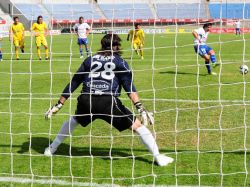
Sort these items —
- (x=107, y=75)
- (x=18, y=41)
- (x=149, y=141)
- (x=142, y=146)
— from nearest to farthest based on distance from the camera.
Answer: (x=107, y=75)
(x=149, y=141)
(x=142, y=146)
(x=18, y=41)

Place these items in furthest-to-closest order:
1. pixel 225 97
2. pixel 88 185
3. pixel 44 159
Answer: pixel 225 97, pixel 44 159, pixel 88 185

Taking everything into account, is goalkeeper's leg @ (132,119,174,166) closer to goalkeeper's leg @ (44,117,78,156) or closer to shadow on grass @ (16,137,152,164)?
shadow on grass @ (16,137,152,164)

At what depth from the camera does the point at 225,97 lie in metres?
9.83

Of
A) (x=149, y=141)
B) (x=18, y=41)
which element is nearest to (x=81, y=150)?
(x=149, y=141)

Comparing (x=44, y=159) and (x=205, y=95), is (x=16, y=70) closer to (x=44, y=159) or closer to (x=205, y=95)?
(x=205, y=95)

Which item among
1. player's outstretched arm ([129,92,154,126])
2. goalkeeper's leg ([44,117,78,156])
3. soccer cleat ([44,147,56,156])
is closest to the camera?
player's outstretched arm ([129,92,154,126])

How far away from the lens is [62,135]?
6.16 meters

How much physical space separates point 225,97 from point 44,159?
5.14 metres

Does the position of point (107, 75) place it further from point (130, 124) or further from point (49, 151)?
point (49, 151)

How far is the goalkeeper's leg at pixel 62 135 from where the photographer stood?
19.9ft

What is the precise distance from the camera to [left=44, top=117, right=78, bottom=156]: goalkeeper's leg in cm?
606

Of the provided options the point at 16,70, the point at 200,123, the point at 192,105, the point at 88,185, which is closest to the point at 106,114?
the point at 88,185

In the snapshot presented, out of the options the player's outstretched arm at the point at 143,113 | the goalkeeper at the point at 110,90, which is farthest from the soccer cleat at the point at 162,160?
the player's outstretched arm at the point at 143,113

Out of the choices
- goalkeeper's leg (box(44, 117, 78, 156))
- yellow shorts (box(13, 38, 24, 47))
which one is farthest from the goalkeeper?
yellow shorts (box(13, 38, 24, 47))
